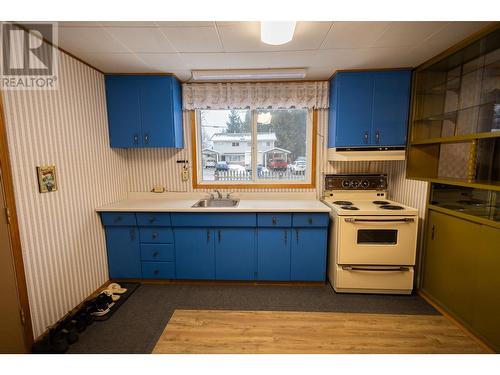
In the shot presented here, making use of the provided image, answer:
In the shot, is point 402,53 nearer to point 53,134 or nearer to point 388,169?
point 388,169

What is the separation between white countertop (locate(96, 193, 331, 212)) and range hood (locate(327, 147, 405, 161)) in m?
0.61

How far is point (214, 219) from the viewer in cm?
239

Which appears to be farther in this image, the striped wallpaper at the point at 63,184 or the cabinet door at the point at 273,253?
the cabinet door at the point at 273,253

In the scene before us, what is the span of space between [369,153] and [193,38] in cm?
207

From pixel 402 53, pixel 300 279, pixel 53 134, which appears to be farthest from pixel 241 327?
pixel 402 53

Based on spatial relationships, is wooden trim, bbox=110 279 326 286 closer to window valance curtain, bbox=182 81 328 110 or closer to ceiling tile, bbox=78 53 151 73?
window valance curtain, bbox=182 81 328 110

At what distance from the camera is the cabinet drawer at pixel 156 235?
246cm

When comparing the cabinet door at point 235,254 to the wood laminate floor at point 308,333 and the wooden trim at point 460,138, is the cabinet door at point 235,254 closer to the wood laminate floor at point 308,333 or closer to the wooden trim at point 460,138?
the wood laminate floor at point 308,333

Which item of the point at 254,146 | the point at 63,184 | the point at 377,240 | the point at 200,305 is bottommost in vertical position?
the point at 200,305

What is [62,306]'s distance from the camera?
196 centimetres

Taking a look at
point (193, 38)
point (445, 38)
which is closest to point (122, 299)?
point (193, 38)

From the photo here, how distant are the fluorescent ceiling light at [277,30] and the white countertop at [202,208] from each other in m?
1.47

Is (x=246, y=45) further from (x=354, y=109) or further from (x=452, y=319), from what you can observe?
(x=452, y=319)

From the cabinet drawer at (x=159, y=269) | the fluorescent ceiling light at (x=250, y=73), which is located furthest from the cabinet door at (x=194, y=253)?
the fluorescent ceiling light at (x=250, y=73)
